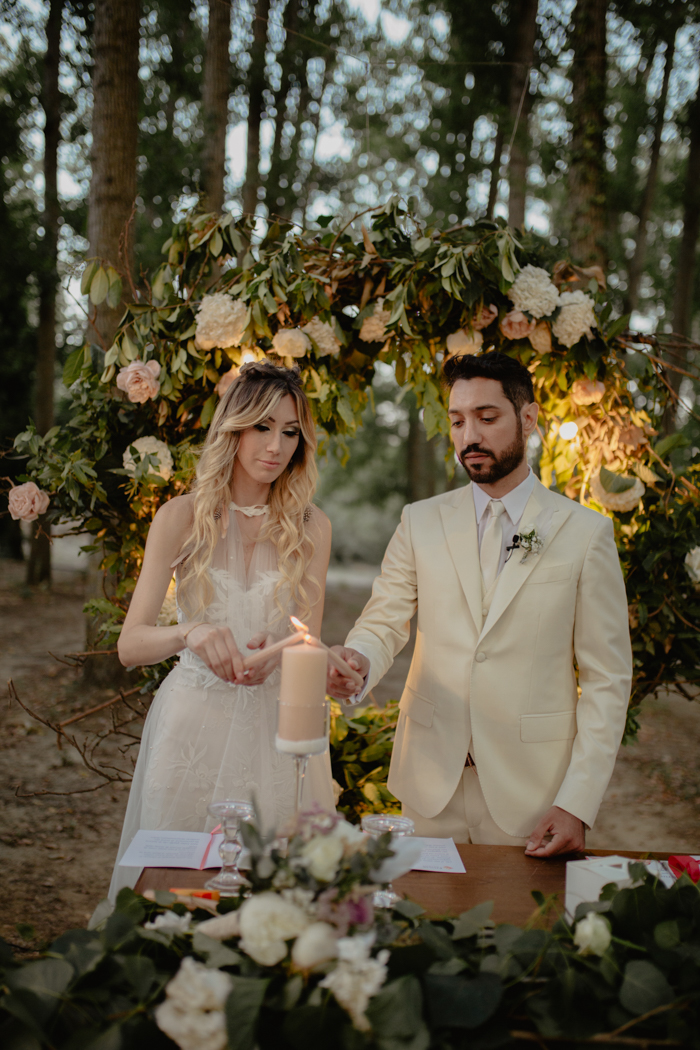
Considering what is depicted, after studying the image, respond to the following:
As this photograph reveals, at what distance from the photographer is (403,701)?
2.67 meters

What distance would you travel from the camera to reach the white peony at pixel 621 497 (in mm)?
3260

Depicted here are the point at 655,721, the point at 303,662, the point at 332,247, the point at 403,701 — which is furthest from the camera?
the point at 655,721

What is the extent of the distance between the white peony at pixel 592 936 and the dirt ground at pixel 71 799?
37.0 inches

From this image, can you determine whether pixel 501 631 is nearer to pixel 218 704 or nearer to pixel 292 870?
pixel 218 704

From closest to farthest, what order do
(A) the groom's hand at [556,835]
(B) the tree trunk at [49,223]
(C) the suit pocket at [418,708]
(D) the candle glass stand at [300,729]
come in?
(D) the candle glass stand at [300,729] < (A) the groom's hand at [556,835] < (C) the suit pocket at [418,708] < (B) the tree trunk at [49,223]

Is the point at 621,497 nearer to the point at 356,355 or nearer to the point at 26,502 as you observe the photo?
the point at 356,355

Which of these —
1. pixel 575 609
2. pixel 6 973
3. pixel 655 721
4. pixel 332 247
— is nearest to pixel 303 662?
pixel 6 973

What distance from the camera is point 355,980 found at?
42.1 inches

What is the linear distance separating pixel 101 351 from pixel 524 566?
7.35ft

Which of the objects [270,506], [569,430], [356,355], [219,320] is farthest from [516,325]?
[270,506]

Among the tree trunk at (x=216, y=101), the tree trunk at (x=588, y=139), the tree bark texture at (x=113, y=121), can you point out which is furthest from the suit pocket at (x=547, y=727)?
the tree trunk at (x=216, y=101)

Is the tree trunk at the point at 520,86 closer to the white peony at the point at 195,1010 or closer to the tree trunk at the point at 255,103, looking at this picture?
the tree trunk at the point at 255,103

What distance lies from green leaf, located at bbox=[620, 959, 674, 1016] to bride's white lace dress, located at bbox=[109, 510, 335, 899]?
1.31 metres

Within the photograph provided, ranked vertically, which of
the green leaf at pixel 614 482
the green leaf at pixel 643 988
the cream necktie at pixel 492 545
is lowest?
the green leaf at pixel 643 988
